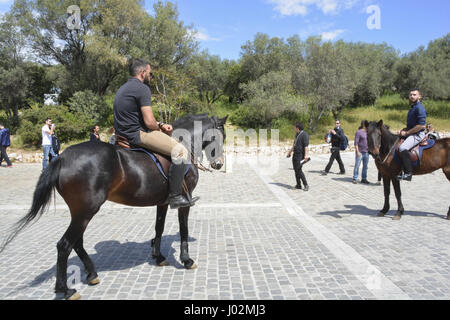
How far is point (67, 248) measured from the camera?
3.38 meters

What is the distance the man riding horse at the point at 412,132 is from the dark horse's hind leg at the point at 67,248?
6.45 meters

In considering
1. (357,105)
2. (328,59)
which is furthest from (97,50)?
(357,105)

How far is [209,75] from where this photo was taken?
1249 inches

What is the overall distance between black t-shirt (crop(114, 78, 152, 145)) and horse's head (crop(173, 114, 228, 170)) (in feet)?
2.14

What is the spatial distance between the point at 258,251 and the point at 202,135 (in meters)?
2.10

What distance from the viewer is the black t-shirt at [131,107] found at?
3.66 metres

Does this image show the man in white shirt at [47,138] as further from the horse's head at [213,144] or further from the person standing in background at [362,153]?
the person standing in background at [362,153]

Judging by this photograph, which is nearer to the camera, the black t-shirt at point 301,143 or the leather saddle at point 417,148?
the leather saddle at point 417,148

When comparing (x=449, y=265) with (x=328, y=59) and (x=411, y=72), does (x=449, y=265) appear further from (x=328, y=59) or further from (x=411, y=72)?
(x=411, y=72)

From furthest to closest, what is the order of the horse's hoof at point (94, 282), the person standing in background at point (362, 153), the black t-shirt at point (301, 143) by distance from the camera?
the person standing in background at point (362, 153) < the black t-shirt at point (301, 143) < the horse's hoof at point (94, 282)

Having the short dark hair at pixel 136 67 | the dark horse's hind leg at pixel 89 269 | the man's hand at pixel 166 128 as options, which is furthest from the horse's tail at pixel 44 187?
the short dark hair at pixel 136 67
